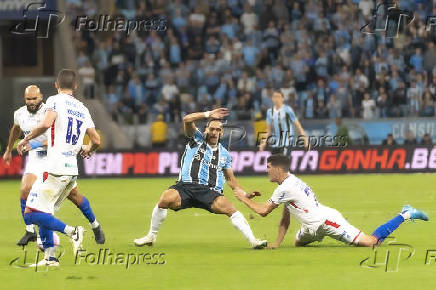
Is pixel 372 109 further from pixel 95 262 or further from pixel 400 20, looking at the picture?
pixel 95 262

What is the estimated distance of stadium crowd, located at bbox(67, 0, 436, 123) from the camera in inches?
1230

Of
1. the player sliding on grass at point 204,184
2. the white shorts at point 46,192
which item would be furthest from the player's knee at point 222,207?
the white shorts at point 46,192

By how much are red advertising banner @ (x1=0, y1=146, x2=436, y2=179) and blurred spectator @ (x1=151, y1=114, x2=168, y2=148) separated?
1.30m

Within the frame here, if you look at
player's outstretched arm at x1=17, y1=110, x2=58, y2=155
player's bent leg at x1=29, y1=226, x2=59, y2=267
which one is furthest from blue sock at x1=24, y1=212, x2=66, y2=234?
player's outstretched arm at x1=17, y1=110, x2=58, y2=155

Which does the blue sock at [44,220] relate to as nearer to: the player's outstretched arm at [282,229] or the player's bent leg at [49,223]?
the player's bent leg at [49,223]

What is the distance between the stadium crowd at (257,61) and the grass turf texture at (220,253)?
930cm

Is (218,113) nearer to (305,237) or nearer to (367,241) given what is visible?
(305,237)

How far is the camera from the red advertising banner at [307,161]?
28.7m

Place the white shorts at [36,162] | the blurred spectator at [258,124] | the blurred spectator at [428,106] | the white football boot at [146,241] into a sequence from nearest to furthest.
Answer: the white football boot at [146,241] < the white shorts at [36,162] < the blurred spectator at [258,124] < the blurred spectator at [428,106]

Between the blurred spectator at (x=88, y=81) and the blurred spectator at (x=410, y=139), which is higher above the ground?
the blurred spectator at (x=88, y=81)

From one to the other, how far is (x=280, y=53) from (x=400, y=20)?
12.8 feet

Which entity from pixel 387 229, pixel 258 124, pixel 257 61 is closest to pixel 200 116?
pixel 387 229

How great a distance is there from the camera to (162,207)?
1341 centimetres

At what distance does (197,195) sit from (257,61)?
64.0 feet
